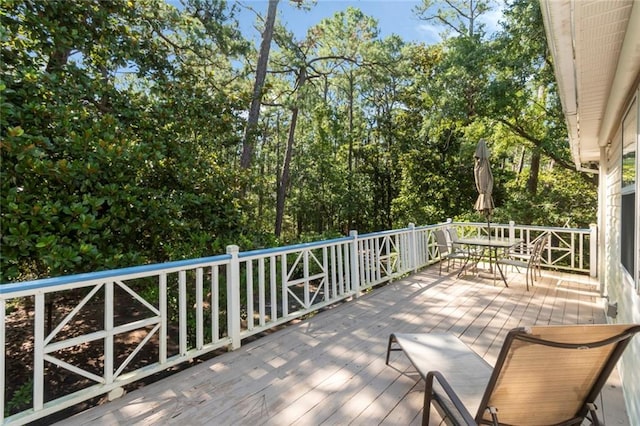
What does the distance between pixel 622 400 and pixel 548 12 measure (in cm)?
269

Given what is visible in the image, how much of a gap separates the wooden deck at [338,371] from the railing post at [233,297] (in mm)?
165

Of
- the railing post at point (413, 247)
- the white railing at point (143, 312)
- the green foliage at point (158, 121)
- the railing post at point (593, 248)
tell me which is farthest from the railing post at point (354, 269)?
→ the railing post at point (593, 248)

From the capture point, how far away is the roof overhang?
5.24 feet

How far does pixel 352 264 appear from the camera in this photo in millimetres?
5020

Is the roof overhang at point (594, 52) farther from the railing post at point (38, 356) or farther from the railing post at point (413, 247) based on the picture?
the railing post at point (413, 247)

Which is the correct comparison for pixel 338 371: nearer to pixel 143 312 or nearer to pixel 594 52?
pixel 594 52

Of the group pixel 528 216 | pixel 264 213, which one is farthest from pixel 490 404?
pixel 264 213

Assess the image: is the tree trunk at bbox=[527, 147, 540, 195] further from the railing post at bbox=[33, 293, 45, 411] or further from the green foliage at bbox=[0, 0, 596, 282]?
the railing post at bbox=[33, 293, 45, 411]

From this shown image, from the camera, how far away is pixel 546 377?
162cm

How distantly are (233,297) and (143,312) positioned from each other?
3.34m

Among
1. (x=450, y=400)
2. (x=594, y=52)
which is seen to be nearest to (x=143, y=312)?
(x=450, y=400)

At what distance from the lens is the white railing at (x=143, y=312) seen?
220 cm

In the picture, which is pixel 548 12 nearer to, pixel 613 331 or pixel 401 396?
pixel 613 331

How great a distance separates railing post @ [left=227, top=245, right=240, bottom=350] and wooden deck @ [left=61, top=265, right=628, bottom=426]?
16cm
